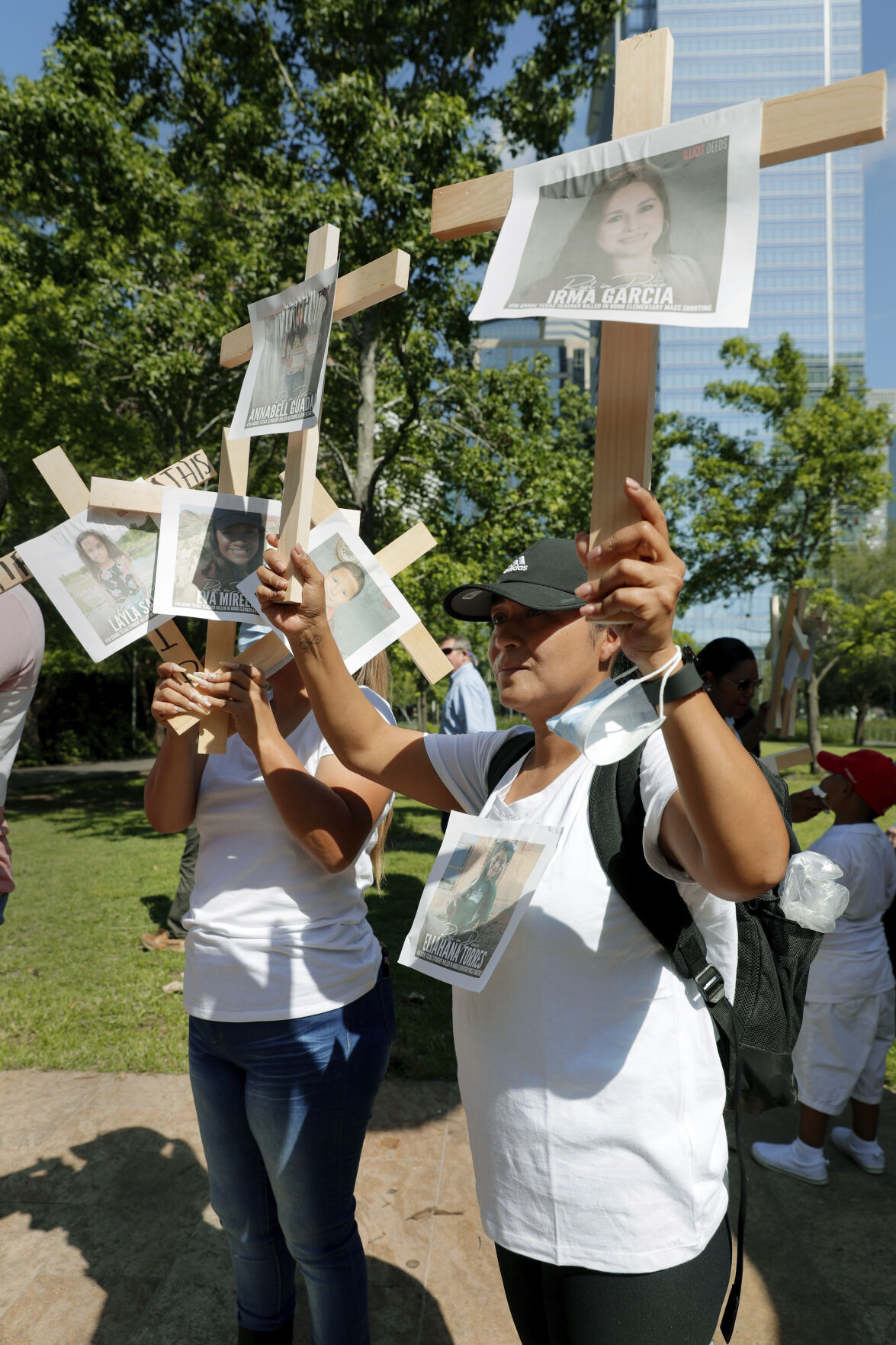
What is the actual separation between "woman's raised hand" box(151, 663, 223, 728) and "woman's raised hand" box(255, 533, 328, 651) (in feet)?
1.13

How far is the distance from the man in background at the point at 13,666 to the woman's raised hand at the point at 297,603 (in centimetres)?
83

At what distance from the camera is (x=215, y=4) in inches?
417

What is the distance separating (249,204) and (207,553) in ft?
32.3

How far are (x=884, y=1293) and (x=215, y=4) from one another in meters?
13.3

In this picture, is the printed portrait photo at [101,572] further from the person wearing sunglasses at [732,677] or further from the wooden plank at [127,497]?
the person wearing sunglasses at [732,677]

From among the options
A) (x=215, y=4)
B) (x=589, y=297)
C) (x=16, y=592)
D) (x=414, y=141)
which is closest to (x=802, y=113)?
(x=589, y=297)

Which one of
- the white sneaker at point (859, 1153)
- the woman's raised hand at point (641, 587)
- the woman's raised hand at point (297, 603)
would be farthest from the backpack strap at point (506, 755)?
the white sneaker at point (859, 1153)

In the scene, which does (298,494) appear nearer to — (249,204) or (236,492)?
(236,492)

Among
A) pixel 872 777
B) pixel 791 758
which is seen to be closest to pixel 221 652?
pixel 791 758

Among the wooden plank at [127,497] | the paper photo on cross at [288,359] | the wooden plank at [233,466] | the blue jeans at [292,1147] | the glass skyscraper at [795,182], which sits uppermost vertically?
the glass skyscraper at [795,182]

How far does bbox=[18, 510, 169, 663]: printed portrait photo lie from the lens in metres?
2.05

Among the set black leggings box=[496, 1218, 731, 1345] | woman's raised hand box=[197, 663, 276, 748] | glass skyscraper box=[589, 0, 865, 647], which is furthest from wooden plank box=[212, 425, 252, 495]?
glass skyscraper box=[589, 0, 865, 647]

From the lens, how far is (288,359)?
→ 1.81m

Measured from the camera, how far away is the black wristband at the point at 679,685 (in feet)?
3.62
